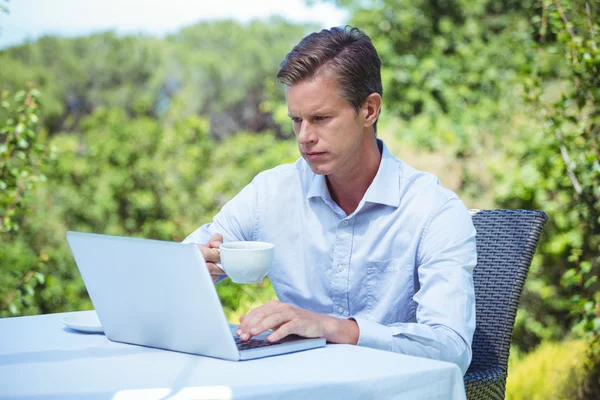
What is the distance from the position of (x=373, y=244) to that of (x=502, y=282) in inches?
17.2

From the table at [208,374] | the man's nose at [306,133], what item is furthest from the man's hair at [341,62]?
the table at [208,374]

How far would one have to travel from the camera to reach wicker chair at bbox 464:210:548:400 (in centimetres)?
217

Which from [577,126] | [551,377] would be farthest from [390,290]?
[551,377]

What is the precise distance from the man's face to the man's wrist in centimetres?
51

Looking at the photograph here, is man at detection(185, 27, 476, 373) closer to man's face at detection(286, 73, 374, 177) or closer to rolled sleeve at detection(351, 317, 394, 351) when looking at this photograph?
man's face at detection(286, 73, 374, 177)

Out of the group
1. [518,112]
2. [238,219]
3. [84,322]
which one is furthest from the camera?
[518,112]

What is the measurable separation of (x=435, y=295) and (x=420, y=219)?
0.27m

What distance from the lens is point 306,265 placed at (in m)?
2.13

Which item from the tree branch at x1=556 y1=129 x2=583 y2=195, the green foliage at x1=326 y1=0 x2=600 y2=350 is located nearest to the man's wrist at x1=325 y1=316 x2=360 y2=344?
the green foliage at x1=326 y1=0 x2=600 y2=350

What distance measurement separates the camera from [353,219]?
2.08 metres

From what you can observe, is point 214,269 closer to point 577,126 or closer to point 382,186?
point 382,186

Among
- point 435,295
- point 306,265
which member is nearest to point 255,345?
point 435,295

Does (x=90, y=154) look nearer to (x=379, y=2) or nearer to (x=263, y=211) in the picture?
(x=379, y=2)

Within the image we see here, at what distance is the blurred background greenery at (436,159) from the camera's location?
356 centimetres
